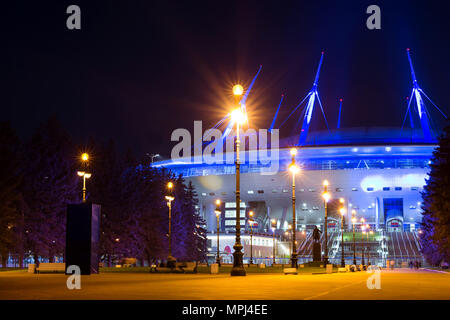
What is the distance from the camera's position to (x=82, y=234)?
27.6 metres

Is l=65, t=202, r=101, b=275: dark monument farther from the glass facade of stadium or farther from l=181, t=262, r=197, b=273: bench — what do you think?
the glass facade of stadium

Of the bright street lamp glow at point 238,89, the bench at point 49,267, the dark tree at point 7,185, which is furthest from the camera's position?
the dark tree at point 7,185

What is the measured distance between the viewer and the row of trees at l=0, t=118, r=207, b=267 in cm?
4500

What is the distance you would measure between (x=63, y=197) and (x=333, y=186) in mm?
75668

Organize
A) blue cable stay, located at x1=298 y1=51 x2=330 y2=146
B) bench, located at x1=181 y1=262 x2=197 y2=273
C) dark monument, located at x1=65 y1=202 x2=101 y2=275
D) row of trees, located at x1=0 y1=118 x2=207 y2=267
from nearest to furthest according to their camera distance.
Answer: dark monument, located at x1=65 y1=202 x2=101 y2=275
bench, located at x1=181 y1=262 x2=197 y2=273
row of trees, located at x1=0 y1=118 x2=207 y2=267
blue cable stay, located at x1=298 y1=51 x2=330 y2=146

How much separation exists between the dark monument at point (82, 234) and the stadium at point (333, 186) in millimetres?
77248

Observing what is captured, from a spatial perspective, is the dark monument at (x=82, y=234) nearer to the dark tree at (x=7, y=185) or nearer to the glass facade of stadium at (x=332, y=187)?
the dark tree at (x=7, y=185)

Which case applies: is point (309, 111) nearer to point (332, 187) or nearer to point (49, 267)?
point (332, 187)

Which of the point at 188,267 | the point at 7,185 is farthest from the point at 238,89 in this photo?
the point at 7,185

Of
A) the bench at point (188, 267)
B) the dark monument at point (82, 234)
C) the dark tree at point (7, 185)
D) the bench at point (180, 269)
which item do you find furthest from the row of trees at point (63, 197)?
the dark monument at point (82, 234)

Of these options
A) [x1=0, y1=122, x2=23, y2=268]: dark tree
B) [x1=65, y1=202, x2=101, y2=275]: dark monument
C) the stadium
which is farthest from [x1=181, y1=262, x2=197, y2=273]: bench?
the stadium

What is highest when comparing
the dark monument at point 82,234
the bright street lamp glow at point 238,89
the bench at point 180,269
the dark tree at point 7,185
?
Answer: the bright street lamp glow at point 238,89

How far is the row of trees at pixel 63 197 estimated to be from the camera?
45000mm

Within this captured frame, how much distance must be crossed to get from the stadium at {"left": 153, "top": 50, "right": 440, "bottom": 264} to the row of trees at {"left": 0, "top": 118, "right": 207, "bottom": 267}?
46.7m
